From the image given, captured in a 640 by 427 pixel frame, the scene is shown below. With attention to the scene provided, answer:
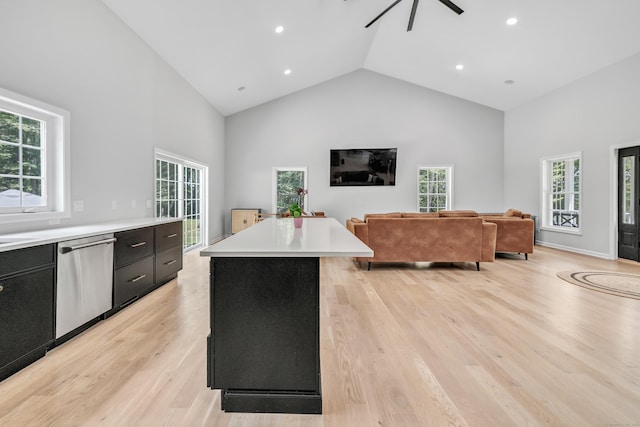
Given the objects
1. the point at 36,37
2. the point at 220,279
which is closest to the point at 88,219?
the point at 36,37

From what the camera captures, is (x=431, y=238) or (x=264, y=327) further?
(x=431, y=238)

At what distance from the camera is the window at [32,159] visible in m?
2.43

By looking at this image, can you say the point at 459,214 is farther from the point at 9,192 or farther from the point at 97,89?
the point at 9,192

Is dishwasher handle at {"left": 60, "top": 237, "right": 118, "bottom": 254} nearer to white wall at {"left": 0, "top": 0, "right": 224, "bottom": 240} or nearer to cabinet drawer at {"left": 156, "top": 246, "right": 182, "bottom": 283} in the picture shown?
white wall at {"left": 0, "top": 0, "right": 224, "bottom": 240}

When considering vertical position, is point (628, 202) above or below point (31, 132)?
below

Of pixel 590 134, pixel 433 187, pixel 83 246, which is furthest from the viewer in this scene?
pixel 433 187

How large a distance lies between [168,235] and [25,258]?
6.30 ft

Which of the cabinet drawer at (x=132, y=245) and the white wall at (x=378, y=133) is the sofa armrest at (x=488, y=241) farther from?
the cabinet drawer at (x=132, y=245)

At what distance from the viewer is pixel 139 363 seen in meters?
2.03

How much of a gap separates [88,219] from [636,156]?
748 cm

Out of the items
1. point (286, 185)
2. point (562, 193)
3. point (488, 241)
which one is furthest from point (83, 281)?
point (562, 193)

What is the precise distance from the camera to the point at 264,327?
62.3 inches

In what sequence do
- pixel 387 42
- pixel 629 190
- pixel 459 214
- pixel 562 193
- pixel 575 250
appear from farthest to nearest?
pixel 387 42 < pixel 562 193 < pixel 575 250 < pixel 629 190 < pixel 459 214

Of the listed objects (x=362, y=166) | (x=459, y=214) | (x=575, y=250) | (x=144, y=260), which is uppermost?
(x=362, y=166)
